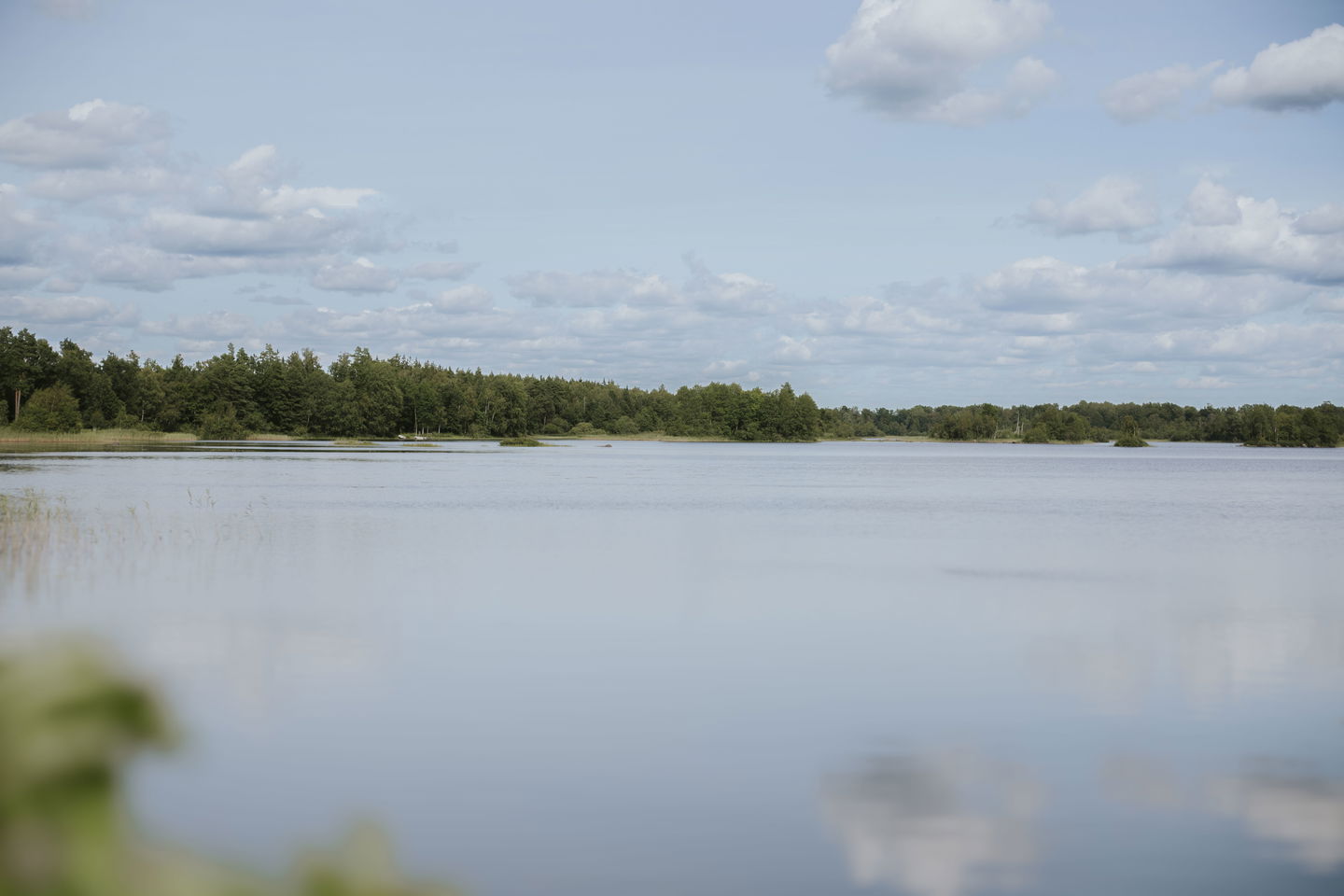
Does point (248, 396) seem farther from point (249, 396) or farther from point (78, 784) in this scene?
point (78, 784)

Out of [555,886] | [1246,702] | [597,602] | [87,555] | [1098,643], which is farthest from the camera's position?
[87,555]

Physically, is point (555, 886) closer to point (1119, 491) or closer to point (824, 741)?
point (824, 741)

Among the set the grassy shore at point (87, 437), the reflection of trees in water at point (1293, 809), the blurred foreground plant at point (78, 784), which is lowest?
the reflection of trees in water at point (1293, 809)

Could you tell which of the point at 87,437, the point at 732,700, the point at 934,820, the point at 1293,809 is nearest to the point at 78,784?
the point at 934,820

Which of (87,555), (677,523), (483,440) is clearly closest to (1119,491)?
(677,523)

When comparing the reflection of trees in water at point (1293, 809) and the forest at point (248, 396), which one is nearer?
the reflection of trees in water at point (1293, 809)

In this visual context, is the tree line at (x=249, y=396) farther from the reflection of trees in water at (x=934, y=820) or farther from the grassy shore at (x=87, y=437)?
the reflection of trees in water at (x=934, y=820)

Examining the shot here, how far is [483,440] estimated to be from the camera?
595 feet

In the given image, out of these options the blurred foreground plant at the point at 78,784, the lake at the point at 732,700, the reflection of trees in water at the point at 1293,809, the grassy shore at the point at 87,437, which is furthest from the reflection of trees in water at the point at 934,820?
the grassy shore at the point at 87,437

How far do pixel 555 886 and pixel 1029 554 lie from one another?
2518cm

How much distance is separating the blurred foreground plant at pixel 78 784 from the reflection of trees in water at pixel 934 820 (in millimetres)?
8278

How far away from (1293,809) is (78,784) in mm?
11525

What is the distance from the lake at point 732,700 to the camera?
356 inches

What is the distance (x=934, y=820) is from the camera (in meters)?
9.73
